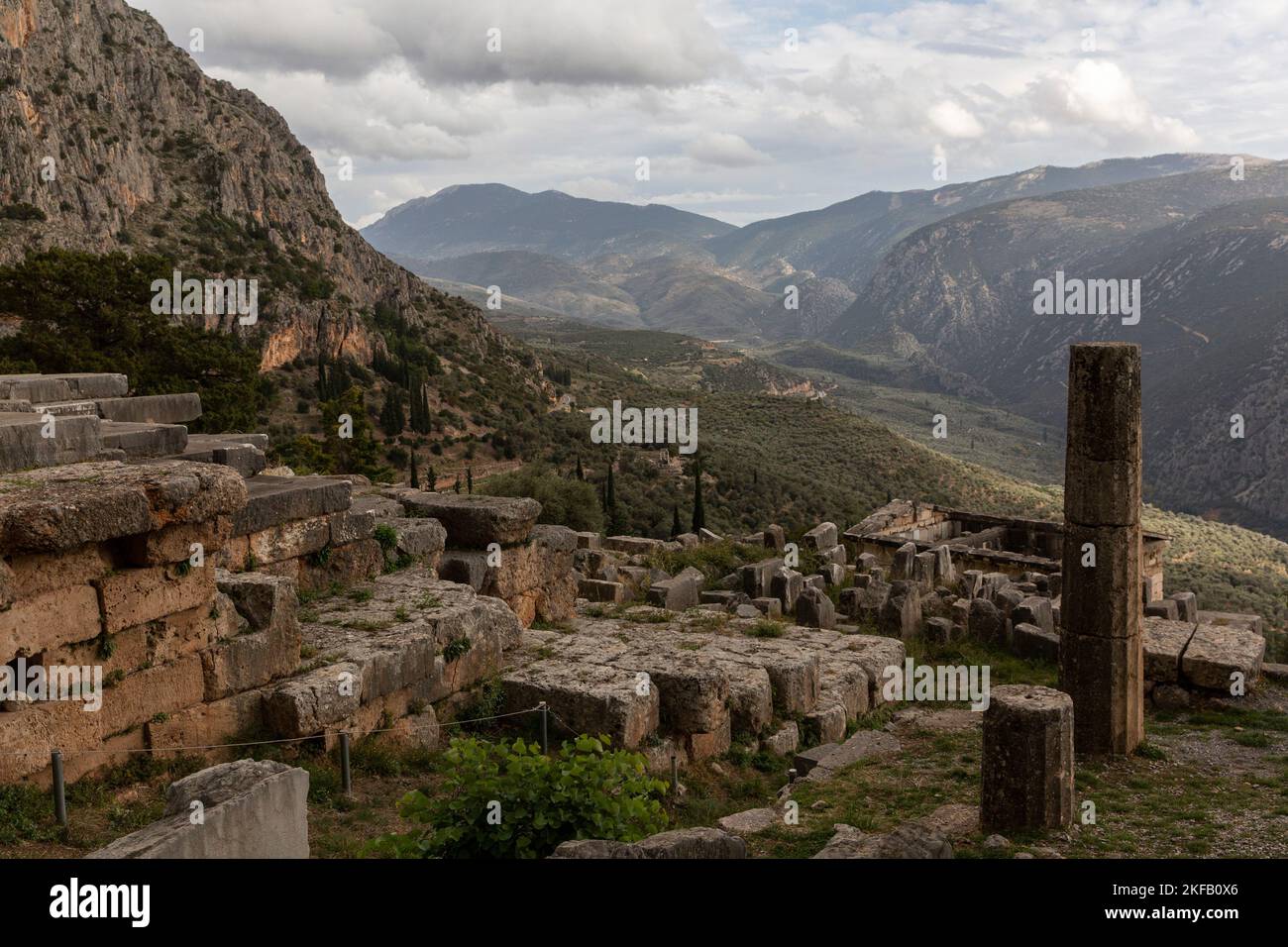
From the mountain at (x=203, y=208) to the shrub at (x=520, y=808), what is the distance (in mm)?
→ 41086

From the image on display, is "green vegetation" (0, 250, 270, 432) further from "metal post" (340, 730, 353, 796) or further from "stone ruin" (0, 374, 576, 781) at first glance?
"metal post" (340, 730, 353, 796)

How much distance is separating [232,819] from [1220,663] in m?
12.6

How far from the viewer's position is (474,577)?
12.9m

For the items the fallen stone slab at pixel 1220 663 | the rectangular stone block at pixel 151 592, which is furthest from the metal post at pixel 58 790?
the fallen stone slab at pixel 1220 663

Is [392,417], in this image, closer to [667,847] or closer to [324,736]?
[324,736]

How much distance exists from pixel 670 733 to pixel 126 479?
19.1ft

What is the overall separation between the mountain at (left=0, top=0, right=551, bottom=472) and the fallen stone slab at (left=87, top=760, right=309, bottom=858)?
41089 millimetres

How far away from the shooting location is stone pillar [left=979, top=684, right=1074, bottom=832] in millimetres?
8531

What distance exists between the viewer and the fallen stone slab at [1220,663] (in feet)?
42.9

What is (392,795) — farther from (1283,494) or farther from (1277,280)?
(1277,280)

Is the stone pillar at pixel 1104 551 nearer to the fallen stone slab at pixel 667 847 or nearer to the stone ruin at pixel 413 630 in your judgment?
the stone ruin at pixel 413 630

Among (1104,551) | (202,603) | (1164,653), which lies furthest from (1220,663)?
(202,603)

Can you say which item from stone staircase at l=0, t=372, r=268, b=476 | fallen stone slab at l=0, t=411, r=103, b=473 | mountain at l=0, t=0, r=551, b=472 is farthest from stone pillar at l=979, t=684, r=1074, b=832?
mountain at l=0, t=0, r=551, b=472
